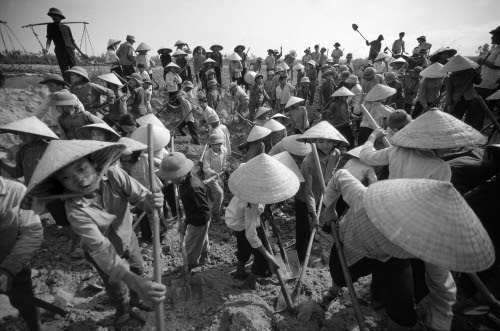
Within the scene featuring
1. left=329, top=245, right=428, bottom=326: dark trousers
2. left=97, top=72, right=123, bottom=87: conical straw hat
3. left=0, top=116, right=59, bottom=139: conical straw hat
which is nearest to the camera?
left=329, top=245, right=428, bottom=326: dark trousers

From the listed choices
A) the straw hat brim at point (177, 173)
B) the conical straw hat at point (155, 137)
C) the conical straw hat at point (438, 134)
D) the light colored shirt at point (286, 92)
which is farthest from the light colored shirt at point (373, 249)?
the light colored shirt at point (286, 92)

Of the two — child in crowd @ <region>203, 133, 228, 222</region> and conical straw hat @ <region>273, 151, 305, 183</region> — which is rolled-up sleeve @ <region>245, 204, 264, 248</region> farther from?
child in crowd @ <region>203, 133, 228, 222</region>

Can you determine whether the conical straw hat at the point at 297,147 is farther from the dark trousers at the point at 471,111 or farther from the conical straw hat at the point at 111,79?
the conical straw hat at the point at 111,79

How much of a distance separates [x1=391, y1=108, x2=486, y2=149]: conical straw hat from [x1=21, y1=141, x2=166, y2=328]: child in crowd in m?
2.87

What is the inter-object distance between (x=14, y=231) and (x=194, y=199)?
182 cm

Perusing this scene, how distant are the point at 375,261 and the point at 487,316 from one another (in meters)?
1.17

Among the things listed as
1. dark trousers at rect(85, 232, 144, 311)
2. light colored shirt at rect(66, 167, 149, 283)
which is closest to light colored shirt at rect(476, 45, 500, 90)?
light colored shirt at rect(66, 167, 149, 283)

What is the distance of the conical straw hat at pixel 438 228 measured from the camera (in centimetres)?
158

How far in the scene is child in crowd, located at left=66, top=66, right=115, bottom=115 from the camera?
5633 millimetres

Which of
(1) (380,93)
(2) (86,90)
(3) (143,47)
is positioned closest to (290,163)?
(1) (380,93)

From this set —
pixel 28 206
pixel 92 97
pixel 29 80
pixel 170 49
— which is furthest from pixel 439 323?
pixel 29 80

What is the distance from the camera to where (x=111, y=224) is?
279 centimetres

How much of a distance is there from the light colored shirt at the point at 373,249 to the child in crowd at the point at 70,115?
4.20 metres

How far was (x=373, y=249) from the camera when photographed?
240 centimetres
